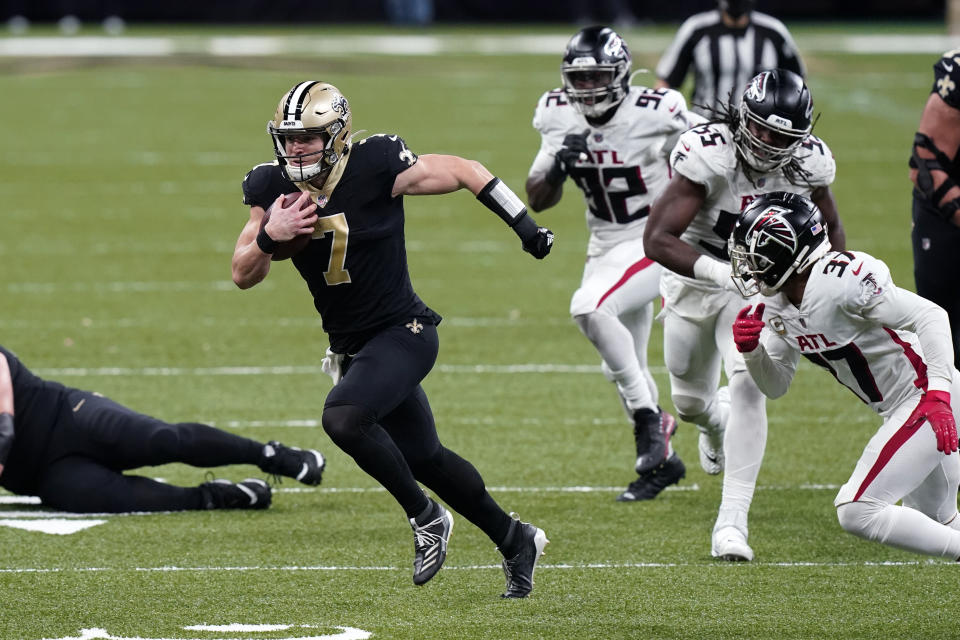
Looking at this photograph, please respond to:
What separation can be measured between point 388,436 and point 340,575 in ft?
2.45

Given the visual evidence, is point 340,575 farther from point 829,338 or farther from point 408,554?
point 829,338

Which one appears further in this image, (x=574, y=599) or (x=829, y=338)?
(x=574, y=599)

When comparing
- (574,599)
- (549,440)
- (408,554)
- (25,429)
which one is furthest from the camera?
(549,440)

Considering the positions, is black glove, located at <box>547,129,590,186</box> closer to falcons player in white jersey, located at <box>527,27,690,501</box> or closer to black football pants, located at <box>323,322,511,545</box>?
falcons player in white jersey, located at <box>527,27,690,501</box>

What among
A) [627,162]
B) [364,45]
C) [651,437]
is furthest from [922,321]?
[364,45]

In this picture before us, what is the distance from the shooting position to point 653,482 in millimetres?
5871

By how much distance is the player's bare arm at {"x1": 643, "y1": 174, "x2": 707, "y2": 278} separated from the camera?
511cm

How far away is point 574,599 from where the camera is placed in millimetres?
4672

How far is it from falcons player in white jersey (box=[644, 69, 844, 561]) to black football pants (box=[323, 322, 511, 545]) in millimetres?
934

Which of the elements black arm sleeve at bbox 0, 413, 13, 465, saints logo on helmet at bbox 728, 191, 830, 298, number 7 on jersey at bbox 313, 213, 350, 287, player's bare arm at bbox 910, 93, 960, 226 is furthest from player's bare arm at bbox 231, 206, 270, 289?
player's bare arm at bbox 910, 93, 960, 226

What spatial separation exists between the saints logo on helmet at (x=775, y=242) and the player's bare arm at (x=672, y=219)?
2.02 ft

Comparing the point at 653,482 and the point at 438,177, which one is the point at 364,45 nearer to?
the point at 653,482

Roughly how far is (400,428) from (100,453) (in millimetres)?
1583

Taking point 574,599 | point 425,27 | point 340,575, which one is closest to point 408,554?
point 340,575
